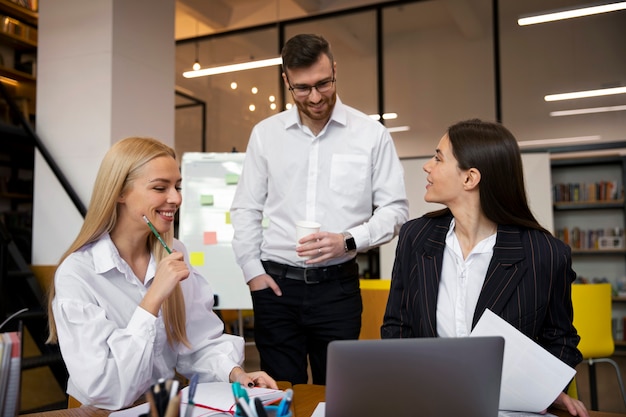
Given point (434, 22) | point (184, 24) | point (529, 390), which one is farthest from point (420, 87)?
point (529, 390)

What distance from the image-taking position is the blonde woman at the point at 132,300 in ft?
4.22

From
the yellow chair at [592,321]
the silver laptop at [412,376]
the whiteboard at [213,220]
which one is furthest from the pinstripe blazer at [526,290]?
the whiteboard at [213,220]

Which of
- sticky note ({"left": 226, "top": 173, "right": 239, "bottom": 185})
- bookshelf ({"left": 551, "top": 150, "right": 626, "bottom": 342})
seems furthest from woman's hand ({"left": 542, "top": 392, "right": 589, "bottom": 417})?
bookshelf ({"left": 551, "top": 150, "right": 626, "bottom": 342})

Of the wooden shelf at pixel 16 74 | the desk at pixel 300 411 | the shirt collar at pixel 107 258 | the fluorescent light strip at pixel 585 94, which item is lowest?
the desk at pixel 300 411

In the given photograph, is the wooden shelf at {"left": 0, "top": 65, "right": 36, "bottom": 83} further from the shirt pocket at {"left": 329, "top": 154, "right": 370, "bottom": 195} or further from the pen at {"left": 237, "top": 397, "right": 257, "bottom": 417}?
the pen at {"left": 237, "top": 397, "right": 257, "bottom": 417}

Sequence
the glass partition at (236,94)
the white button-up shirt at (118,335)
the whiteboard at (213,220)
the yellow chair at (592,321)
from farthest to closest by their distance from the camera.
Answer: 1. the glass partition at (236,94)
2. the whiteboard at (213,220)
3. the yellow chair at (592,321)
4. the white button-up shirt at (118,335)

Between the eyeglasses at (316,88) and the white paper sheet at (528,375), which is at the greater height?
the eyeglasses at (316,88)

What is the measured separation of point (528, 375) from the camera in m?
1.16

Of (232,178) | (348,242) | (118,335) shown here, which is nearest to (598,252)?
(232,178)

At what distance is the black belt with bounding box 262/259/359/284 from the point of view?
205 centimetres

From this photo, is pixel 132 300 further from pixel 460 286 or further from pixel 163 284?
pixel 460 286

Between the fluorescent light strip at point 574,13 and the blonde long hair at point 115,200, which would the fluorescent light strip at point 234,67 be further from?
A: the blonde long hair at point 115,200

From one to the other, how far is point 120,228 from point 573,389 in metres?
1.38

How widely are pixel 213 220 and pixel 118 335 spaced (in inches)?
129
